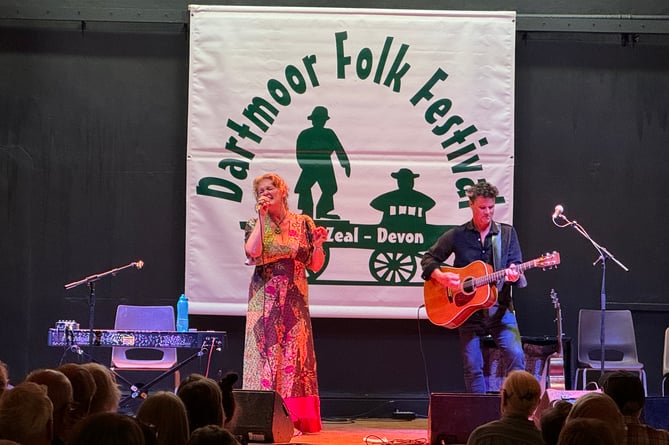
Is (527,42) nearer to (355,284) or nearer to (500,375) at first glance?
(355,284)

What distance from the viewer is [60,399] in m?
3.36

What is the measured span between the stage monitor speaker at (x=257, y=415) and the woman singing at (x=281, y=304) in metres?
1.16

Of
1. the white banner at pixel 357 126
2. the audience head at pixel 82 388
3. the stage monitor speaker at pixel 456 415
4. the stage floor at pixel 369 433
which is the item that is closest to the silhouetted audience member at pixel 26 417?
the audience head at pixel 82 388

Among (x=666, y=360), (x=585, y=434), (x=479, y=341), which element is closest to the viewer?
(x=585, y=434)

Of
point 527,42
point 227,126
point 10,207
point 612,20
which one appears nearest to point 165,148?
point 227,126

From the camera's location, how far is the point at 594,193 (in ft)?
28.3

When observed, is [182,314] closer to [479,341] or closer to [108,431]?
[479,341]

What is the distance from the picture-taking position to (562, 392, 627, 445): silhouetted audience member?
11.1ft

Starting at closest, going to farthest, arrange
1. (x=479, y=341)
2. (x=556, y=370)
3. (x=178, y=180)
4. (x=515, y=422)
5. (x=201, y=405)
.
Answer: (x=201, y=405) → (x=515, y=422) → (x=479, y=341) → (x=556, y=370) → (x=178, y=180)

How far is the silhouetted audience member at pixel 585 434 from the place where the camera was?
8.82 ft

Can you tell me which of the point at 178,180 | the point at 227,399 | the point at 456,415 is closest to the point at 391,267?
the point at 178,180

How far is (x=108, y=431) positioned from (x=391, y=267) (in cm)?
605

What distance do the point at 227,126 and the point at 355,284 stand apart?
5.96 ft

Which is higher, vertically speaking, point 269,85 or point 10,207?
point 269,85
